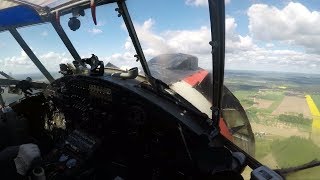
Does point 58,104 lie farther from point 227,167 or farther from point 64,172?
point 227,167

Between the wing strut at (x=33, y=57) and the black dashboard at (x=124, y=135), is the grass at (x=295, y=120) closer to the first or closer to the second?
the wing strut at (x=33, y=57)

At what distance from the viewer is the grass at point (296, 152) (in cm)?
1767

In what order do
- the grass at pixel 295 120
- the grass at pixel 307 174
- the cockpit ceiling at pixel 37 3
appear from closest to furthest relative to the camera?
the grass at pixel 307 174 → the cockpit ceiling at pixel 37 3 → the grass at pixel 295 120

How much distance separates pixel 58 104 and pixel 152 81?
172 cm

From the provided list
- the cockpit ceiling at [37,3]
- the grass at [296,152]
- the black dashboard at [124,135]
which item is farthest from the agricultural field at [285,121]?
the cockpit ceiling at [37,3]

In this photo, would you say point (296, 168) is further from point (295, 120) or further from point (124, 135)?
point (295, 120)

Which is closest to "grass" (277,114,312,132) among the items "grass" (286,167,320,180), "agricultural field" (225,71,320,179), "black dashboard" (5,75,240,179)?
"agricultural field" (225,71,320,179)

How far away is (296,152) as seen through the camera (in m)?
18.8

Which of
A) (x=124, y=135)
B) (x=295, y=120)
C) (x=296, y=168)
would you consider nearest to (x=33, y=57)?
(x=124, y=135)

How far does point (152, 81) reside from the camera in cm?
359

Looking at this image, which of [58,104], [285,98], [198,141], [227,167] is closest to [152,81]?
[198,141]

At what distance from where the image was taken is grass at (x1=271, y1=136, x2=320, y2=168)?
1767 cm

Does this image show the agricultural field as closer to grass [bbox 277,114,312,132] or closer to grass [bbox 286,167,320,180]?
grass [bbox 277,114,312,132]

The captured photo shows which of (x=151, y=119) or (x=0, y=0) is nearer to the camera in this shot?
(x=151, y=119)
